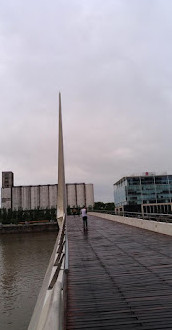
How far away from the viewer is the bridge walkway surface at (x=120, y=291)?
3.89 meters

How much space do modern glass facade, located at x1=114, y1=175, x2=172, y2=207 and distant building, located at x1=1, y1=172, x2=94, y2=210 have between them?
30.5m

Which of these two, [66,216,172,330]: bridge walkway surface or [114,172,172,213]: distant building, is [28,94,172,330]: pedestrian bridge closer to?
[66,216,172,330]: bridge walkway surface

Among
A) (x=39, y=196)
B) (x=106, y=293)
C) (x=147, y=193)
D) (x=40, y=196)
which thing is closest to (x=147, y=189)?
(x=147, y=193)

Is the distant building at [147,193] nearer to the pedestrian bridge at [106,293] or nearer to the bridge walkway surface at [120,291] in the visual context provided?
the bridge walkway surface at [120,291]

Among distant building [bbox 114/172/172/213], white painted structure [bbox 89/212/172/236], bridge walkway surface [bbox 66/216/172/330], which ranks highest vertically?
distant building [bbox 114/172/172/213]

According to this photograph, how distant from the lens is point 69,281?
602 cm

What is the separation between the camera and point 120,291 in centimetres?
517

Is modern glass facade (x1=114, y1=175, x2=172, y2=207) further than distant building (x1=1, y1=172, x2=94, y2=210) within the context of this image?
No

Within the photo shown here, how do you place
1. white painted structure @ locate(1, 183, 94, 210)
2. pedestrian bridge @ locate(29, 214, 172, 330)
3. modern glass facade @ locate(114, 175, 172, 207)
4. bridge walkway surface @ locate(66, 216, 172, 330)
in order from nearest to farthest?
pedestrian bridge @ locate(29, 214, 172, 330), bridge walkway surface @ locate(66, 216, 172, 330), modern glass facade @ locate(114, 175, 172, 207), white painted structure @ locate(1, 183, 94, 210)

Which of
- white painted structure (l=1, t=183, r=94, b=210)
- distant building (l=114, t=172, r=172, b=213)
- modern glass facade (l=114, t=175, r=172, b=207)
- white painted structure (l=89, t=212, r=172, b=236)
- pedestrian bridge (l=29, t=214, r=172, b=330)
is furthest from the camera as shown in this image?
white painted structure (l=1, t=183, r=94, b=210)

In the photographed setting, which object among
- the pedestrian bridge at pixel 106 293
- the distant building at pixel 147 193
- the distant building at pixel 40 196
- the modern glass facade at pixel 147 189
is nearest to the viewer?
the pedestrian bridge at pixel 106 293

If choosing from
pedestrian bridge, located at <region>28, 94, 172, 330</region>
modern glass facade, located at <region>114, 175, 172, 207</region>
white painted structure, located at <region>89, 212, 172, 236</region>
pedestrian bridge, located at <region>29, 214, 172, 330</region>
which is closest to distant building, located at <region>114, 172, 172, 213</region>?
modern glass facade, located at <region>114, 175, 172, 207</region>

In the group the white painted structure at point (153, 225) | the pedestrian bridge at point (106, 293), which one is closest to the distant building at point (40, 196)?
the white painted structure at point (153, 225)

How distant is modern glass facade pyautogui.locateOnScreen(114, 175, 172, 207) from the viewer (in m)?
76.2
